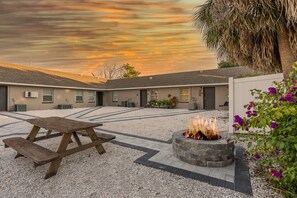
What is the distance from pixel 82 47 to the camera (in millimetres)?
10695

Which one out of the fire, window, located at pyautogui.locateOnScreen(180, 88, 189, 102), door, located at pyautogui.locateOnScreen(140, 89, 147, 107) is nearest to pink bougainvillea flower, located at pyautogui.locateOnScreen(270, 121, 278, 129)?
the fire

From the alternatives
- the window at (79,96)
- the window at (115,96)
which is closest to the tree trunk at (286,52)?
the window at (79,96)

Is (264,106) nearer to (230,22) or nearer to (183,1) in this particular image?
(230,22)

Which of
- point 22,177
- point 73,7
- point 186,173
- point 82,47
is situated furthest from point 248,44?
point 82,47

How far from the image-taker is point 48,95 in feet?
52.9

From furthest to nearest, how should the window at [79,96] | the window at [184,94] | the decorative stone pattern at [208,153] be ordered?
the window at [79,96], the window at [184,94], the decorative stone pattern at [208,153]

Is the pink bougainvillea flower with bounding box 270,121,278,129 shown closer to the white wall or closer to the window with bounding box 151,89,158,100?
the white wall

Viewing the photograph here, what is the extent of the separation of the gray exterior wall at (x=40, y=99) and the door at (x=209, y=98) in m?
14.8

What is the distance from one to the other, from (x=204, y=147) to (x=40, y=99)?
58.0ft

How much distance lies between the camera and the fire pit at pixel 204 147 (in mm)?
A: 2994

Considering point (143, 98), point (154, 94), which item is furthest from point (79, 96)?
point (154, 94)

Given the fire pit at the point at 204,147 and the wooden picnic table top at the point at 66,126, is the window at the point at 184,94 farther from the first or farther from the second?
the wooden picnic table top at the point at 66,126

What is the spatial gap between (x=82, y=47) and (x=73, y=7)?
4.23 m

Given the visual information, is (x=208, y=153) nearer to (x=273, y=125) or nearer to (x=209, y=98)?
(x=273, y=125)
